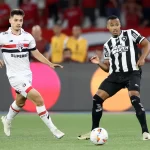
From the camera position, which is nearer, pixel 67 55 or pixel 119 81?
pixel 119 81

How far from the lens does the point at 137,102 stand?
420 inches

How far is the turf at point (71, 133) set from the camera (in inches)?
388

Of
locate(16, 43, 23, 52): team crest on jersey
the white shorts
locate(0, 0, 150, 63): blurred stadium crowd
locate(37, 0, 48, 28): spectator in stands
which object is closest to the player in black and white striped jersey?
the white shorts

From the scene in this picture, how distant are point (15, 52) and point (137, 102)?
2088 millimetres

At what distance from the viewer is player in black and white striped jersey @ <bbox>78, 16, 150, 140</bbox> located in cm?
1094

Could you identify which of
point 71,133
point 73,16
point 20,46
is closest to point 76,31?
point 73,16

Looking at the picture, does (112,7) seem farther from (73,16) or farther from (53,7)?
(53,7)

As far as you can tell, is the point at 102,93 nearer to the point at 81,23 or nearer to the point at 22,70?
the point at 22,70

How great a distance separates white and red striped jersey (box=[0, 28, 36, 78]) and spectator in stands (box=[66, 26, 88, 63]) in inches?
288

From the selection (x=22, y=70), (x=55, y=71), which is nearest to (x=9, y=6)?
(x=55, y=71)

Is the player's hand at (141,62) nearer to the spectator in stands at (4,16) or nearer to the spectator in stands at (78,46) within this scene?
the spectator in stands at (78,46)

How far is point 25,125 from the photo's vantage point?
543 inches

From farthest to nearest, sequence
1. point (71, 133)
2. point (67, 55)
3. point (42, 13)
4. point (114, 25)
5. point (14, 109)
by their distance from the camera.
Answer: point (42, 13) → point (67, 55) → point (71, 133) → point (14, 109) → point (114, 25)

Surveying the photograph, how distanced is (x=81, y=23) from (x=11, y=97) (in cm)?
441
